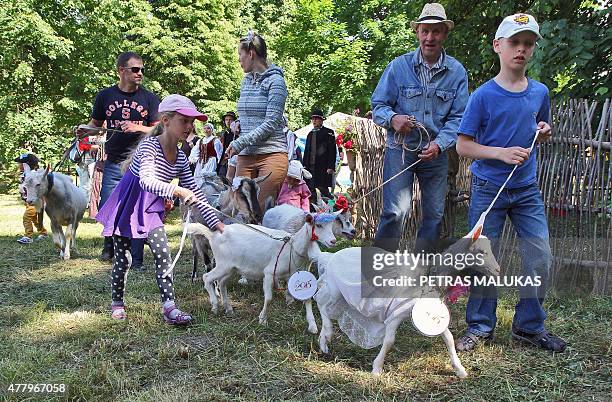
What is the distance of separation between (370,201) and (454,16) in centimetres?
382

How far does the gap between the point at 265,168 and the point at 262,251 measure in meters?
0.95

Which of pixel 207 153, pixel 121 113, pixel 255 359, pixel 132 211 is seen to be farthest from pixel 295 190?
pixel 207 153

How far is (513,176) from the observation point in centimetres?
351

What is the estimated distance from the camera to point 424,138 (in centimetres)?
409

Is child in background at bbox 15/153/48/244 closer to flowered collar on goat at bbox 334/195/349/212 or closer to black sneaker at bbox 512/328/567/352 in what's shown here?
flowered collar on goat at bbox 334/195/349/212

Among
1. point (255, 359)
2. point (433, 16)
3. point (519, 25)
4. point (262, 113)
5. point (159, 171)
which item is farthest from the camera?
point (262, 113)

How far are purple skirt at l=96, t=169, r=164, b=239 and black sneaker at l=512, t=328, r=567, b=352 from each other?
8.97 feet

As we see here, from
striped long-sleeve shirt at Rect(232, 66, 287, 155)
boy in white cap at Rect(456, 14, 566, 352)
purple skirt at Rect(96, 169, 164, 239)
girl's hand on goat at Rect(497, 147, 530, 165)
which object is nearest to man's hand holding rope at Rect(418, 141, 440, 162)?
boy in white cap at Rect(456, 14, 566, 352)

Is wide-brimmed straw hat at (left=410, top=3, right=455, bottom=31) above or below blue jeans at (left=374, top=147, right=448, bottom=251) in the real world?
above

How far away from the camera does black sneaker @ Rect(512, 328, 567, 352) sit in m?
3.51

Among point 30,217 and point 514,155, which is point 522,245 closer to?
point 514,155

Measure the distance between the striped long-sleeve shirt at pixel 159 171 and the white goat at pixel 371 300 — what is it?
122 cm

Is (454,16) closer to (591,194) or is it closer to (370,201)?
(370,201)

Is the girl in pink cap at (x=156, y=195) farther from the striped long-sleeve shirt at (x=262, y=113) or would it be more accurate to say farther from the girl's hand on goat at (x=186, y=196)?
the striped long-sleeve shirt at (x=262, y=113)
